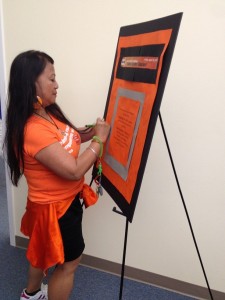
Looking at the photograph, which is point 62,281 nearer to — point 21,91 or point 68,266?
point 68,266

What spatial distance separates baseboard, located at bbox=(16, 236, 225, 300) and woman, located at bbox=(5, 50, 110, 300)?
1.91ft

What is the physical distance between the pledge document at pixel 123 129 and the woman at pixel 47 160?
58 millimetres

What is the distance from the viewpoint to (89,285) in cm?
171

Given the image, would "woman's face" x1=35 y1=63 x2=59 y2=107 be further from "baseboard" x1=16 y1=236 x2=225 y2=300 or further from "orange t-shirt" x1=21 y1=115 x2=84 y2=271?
"baseboard" x1=16 y1=236 x2=225 y2=300

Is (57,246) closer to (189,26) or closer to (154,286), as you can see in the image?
(154,286)

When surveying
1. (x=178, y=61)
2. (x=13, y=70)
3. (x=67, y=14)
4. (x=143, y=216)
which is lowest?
(x=143, y=216)

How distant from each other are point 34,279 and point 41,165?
793 millimetres

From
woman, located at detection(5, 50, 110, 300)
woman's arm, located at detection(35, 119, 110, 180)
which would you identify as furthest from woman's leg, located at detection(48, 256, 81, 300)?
woman's arm, located at detection(35, 119, 110, 180)

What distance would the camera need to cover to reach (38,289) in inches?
61.2

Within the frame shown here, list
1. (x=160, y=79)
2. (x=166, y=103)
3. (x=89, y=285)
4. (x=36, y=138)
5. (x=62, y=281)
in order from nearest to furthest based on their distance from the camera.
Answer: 1. (x=160, y=79)
2. (x=36, y=138)
3. (x=62, y=281)
4. (x=166, y=103)
5. (x=89, y=285)

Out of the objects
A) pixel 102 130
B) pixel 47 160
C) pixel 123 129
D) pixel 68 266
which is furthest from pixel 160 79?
pixel 68 266

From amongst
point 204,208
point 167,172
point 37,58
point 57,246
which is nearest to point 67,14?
point 37,58

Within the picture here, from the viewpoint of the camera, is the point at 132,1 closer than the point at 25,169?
No

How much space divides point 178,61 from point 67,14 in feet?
2.16
